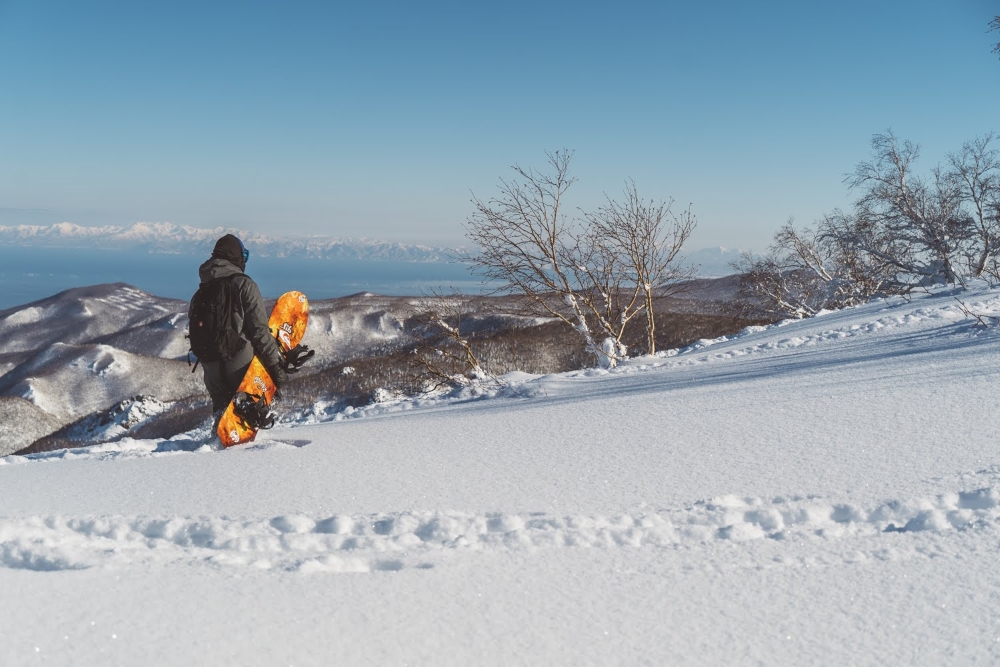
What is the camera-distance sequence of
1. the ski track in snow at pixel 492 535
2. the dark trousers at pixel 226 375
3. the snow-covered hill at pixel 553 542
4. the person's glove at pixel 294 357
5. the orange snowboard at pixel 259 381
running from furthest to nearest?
the person's glove at pixel 294 357 → the dark trousers at pixel 226 375 → the orange snowboard at pixel 259 381 → the ski track in snow at pixel 492 535 → the snow-covered hill at pixel 553 542

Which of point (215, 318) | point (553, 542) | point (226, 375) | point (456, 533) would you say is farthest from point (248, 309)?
point (553, 542)

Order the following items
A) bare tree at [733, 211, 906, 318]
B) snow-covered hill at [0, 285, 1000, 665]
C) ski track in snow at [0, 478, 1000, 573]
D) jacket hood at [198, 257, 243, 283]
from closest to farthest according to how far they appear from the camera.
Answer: snow-covered hill at [0, 285, 1000, 665], ski track in snow at [0, 478, 1000, 573], jacket hood at [198, 257, 243, 283], bare tree at [733, 211, 906, 318]

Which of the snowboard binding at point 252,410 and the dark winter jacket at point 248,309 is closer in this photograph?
the dark winter jacket at point 248,309

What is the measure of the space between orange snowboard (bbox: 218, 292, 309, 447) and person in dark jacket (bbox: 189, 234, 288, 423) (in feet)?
0.27

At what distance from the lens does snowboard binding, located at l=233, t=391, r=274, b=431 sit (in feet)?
20.1

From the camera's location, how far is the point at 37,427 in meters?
36.9

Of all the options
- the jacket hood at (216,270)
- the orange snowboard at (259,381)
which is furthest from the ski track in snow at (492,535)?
the jacket hood at (216,270)

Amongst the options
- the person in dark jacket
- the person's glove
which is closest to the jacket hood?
the person in dark jacket

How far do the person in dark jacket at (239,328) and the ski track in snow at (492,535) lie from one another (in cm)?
277

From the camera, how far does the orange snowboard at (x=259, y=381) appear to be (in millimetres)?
6066

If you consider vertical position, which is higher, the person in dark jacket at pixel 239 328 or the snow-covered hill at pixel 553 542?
the person in dark jacket at pixel 239 328

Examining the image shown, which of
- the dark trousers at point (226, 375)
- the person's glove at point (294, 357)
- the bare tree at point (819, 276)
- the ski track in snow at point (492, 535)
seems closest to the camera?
the ski track in snow at point (492, 535)

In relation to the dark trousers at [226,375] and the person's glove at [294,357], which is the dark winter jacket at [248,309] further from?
the person's glove at [294,357]

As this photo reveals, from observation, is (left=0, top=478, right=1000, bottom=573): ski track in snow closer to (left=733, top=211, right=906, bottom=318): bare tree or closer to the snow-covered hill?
the snow-covered hill
